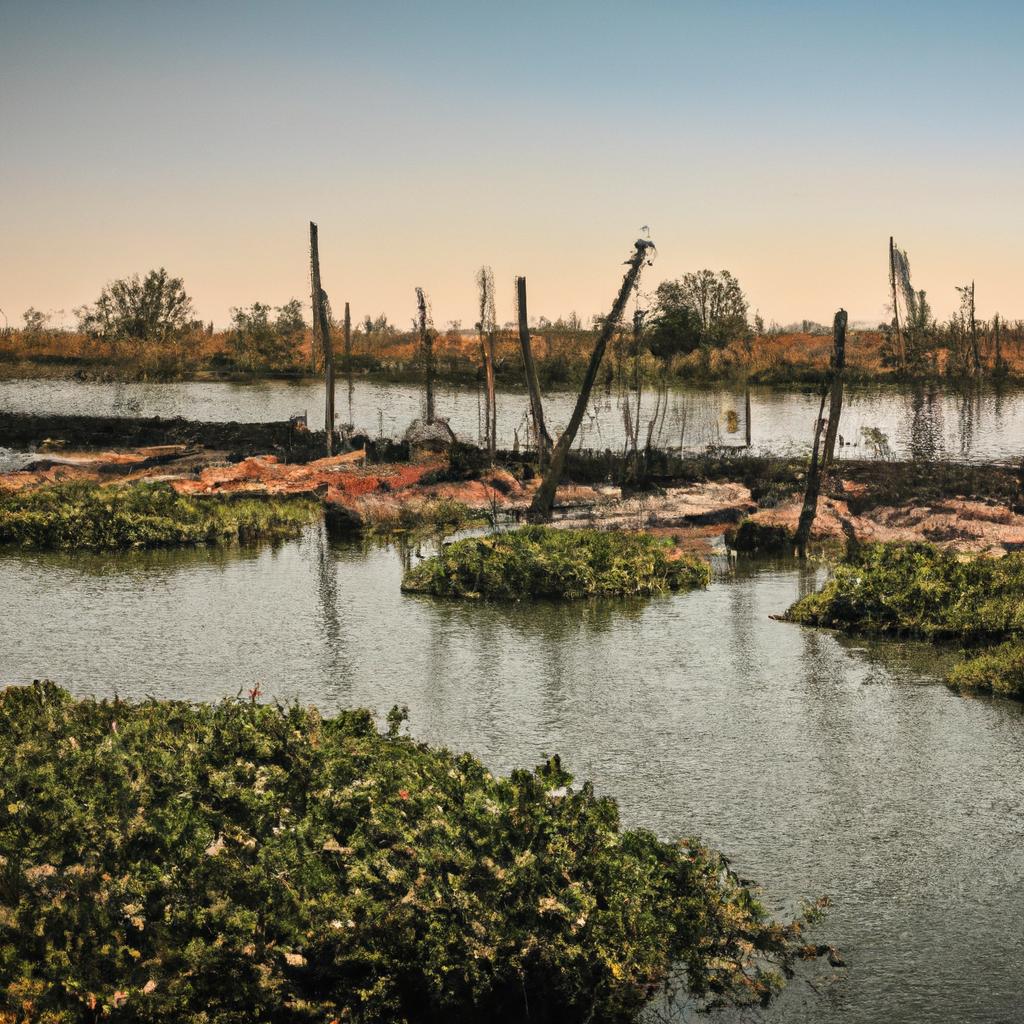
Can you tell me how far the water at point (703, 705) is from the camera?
320 inches

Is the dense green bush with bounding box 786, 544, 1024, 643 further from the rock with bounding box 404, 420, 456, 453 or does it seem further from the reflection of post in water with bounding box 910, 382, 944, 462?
the reflection of post in water with bounding box 910, 382, 944, 462

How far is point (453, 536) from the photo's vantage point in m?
24.5

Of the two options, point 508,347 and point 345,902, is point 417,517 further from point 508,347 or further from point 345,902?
point 508,347

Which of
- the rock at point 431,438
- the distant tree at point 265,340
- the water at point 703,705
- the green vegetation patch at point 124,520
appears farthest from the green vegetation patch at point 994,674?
the distant tree at point 265,340

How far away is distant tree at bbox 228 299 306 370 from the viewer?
8981 cm

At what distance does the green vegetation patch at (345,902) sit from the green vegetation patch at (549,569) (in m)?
10.1

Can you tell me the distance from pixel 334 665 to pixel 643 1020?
8.26m

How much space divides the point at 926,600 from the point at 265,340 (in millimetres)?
79415

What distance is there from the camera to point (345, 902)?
22.7 feet

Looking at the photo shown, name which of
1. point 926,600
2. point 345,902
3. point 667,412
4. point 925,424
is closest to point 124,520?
point 926,600

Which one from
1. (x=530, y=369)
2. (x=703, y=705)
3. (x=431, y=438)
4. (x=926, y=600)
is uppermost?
(x=530, y=369)

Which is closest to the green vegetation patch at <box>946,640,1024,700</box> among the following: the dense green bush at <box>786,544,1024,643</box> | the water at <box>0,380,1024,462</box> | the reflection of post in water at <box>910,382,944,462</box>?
the dense green bush at <box>786,544,1024,643</box>

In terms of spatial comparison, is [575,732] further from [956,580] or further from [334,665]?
[956,580]

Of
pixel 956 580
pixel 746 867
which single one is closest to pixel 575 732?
pixel 746 867
